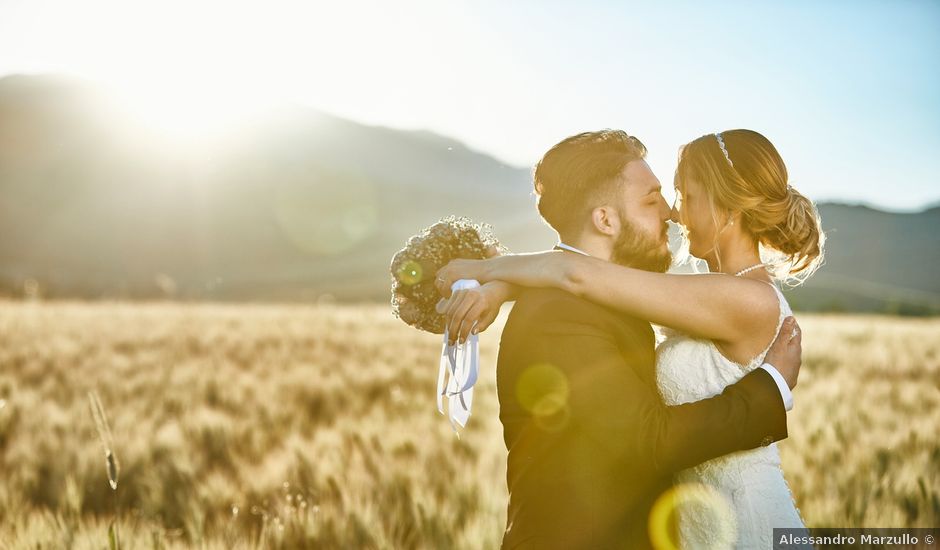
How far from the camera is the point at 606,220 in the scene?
2805 millimetres

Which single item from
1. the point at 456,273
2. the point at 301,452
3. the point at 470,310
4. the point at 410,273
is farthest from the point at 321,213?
the point at 470,310

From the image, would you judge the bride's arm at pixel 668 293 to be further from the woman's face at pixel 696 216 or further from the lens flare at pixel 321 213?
the lens flare at pixel 321 213

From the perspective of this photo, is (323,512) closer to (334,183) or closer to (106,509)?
(106,509)

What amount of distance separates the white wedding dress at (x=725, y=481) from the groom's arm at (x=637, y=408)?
187mm

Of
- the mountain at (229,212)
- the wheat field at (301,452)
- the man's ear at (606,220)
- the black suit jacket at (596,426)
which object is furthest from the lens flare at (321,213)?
the black suit jacket at (596,426)

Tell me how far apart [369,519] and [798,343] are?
231 cm

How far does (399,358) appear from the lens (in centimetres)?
962

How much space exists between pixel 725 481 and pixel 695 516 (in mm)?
177

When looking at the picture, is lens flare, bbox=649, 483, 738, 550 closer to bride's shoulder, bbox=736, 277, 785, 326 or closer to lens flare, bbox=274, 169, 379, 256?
bride's shoulder, bbox=736, 277, 785, 326

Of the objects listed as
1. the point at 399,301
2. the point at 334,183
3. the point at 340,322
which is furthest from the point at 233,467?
the point at 334,183

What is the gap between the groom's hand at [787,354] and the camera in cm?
259

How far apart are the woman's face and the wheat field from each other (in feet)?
5.82

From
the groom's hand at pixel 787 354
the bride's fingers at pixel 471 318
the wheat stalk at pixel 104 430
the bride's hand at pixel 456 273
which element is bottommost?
the wheat stalk at pixel 104 430

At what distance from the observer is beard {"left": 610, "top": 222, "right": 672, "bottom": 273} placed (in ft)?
9.30
